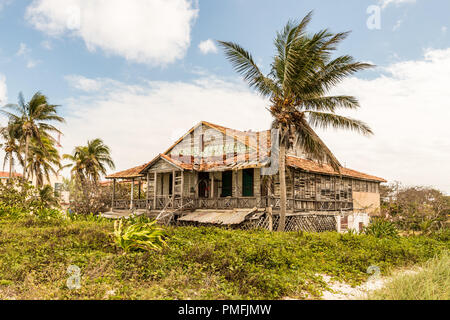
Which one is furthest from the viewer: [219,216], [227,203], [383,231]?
[227,203]

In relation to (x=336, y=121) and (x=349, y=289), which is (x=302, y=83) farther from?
(x=349, y=289)

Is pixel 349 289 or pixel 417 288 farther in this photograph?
pixel 349 289

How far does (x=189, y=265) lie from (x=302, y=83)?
399 inches

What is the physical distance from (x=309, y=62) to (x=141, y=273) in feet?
37.0

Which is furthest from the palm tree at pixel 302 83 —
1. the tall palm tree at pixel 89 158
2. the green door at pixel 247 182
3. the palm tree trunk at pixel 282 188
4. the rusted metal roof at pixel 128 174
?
the tall palm tree at pixel 89 158

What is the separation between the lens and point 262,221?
17.1m

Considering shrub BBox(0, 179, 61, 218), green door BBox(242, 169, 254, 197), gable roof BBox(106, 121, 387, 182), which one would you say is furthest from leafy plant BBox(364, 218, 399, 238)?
shrub BBox(0, 179, 61, 218)

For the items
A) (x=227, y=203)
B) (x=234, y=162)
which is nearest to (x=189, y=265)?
(x=227, y=203)

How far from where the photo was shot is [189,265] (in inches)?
292

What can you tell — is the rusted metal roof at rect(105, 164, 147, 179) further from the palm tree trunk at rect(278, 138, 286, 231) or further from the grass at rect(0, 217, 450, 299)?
the grass at rect(0, 217, 450, 299)

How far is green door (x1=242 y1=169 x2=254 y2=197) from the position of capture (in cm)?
1962

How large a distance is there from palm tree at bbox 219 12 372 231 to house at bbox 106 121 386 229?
1.26 m

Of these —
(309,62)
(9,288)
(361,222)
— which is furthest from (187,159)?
(9,288)

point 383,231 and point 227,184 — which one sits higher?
point 227,184
